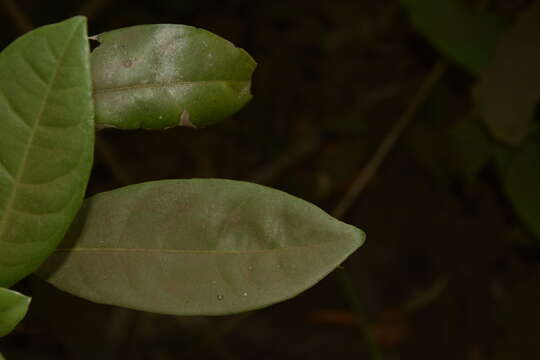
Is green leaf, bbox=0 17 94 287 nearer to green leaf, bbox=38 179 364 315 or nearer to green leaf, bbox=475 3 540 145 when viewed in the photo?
green leaf, bbox=38 179 364 315

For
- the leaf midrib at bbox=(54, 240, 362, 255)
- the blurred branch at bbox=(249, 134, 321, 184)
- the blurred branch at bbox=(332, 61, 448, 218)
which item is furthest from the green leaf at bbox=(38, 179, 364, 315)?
the blurred branch at bbox=(249, 134, 321, 184)

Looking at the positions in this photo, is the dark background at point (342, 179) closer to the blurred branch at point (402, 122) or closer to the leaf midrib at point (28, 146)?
the blurred branch at point (402, 122)

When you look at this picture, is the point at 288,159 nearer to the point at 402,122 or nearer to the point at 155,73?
the point at 402,122

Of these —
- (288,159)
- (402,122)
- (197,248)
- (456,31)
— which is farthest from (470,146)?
(197,248)

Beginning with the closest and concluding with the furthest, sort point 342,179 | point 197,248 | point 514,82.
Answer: point 197,248 → point 514,82 → point 342,179

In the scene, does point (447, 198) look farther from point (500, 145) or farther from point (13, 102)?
point (13, 102)
